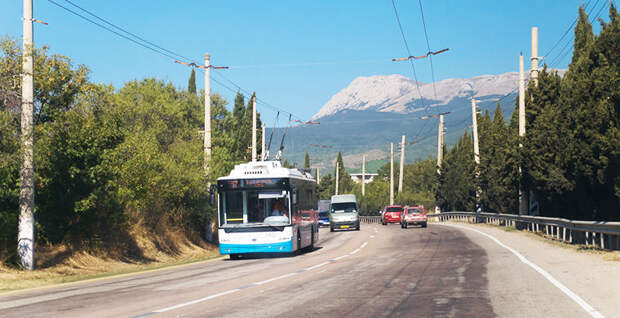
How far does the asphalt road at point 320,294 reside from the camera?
1036cm

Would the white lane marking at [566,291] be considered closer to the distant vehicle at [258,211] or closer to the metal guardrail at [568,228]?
the metal guardrail at [568,228]

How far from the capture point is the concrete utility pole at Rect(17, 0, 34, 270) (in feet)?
62.9

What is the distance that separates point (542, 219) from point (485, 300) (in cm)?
2479

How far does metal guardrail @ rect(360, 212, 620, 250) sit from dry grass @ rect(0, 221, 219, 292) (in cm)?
1455

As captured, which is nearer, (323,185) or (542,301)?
(542,301)

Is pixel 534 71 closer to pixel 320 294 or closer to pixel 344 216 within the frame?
pixel 344 216

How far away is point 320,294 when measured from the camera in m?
12.5

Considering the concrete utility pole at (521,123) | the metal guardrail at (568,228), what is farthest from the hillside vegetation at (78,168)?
the concrete utility pole at (521,123)

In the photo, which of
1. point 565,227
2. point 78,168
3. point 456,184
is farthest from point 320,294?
point 456,184

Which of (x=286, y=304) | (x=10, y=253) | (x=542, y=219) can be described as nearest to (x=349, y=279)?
(x=286, y=304)

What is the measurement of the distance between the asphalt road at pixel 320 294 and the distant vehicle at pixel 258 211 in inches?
215

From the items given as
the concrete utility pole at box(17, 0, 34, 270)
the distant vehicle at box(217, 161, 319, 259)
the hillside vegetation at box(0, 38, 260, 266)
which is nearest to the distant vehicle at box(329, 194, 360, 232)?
the hillside vegetation at box(0, 38, 260, 266)

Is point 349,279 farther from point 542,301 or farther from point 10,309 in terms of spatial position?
point 10,309

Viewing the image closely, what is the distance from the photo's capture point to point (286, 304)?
36.7 feet
